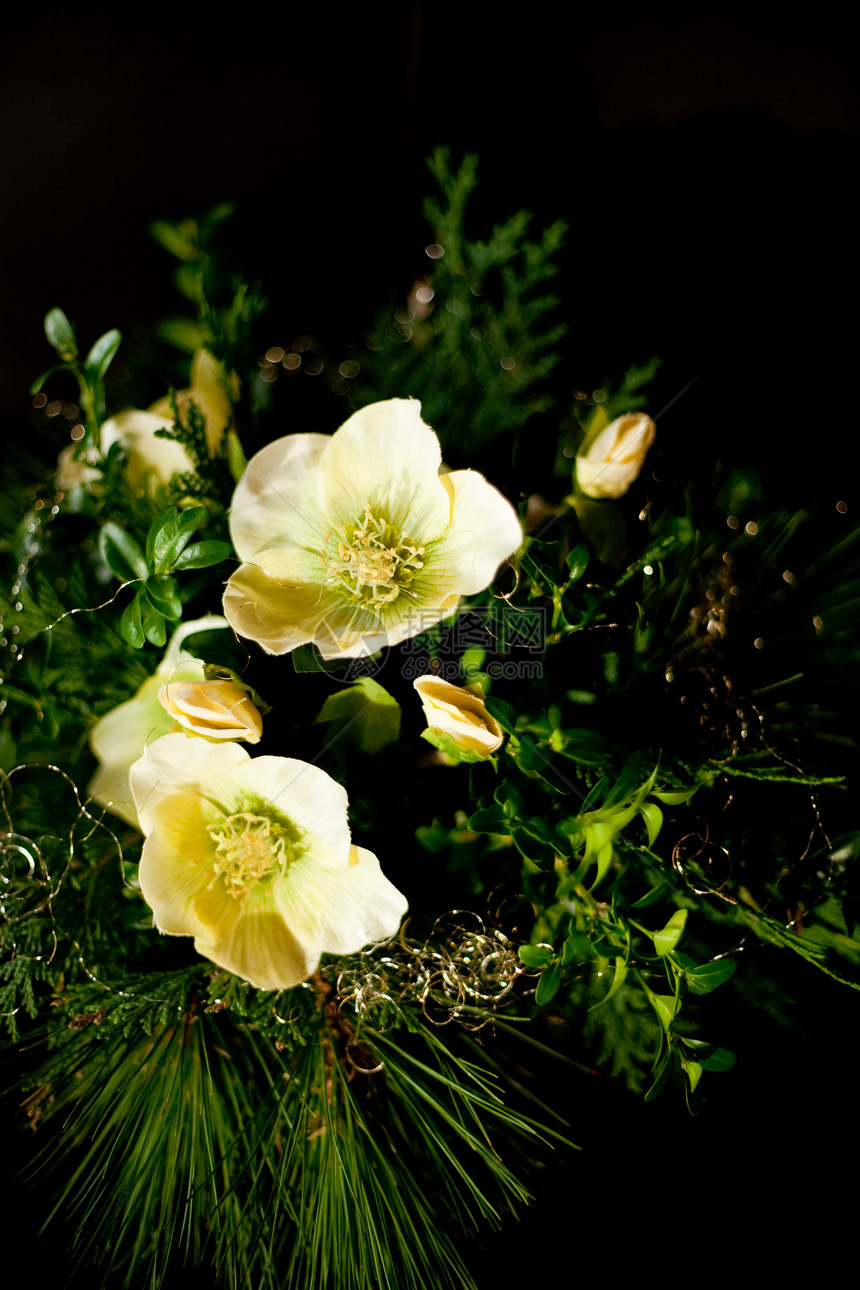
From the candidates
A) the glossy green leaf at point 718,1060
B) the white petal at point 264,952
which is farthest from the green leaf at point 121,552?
the glossy green leaf at point 718,1060

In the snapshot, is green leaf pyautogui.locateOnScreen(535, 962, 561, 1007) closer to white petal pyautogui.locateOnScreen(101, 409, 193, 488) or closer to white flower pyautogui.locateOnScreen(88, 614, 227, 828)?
white flower pyautogui.locateOnScreen(88, 614, 227, 828)

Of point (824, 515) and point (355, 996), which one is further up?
point (824, 515)

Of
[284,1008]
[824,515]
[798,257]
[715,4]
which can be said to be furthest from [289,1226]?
[715,4]

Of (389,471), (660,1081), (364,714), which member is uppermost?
(389,471)

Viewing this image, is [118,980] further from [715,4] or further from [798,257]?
[715,4]

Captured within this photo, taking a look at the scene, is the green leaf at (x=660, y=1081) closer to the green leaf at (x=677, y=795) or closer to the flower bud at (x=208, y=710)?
the green leaf at (x=677, y=795)

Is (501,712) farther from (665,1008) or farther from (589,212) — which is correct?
(589,212)

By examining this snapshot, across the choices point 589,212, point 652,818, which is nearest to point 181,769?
point 652,818
